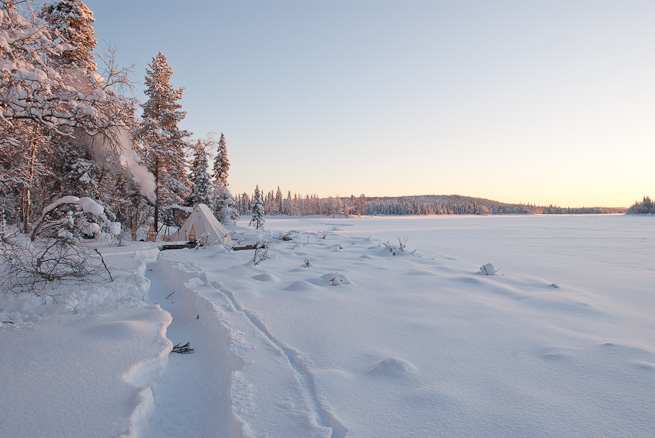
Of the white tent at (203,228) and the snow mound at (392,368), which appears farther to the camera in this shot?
the white tent at (203,228)

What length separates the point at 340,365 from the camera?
3.15 meters

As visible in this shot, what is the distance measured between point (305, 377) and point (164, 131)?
20.3 meters

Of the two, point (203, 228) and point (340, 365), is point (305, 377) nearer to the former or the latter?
point (340, 365)

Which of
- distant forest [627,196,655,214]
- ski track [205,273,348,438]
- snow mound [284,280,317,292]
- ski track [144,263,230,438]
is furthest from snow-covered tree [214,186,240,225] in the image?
distant forest [627,196,655,214]

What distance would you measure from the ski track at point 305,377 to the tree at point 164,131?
1791 centimetres

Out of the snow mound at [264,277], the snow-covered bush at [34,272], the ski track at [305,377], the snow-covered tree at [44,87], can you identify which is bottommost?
the ski track at [305,377]

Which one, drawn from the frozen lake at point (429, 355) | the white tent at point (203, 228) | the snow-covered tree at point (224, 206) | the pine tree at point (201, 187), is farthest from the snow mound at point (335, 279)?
the snow-covered tree at point (224, 206)

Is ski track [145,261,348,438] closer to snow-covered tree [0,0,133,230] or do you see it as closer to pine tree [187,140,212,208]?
snow-covered tree [0,0,133,230]

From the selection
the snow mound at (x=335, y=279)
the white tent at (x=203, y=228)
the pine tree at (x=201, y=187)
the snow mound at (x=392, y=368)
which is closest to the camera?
the snow mound at (x=392, y=368)

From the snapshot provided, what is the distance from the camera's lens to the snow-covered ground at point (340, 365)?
2287 mm

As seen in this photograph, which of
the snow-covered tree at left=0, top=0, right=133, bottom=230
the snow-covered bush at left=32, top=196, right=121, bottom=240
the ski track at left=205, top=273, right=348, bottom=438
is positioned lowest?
the ski track at left=205, top=273, right=348, bottom=438

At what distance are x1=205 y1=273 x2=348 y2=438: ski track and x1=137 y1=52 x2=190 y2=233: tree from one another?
58.8 ft

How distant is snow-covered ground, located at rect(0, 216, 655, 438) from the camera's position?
2287 mm

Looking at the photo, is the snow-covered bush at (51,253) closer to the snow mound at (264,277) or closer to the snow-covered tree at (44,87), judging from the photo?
the snow-covered tree at (44,87)
